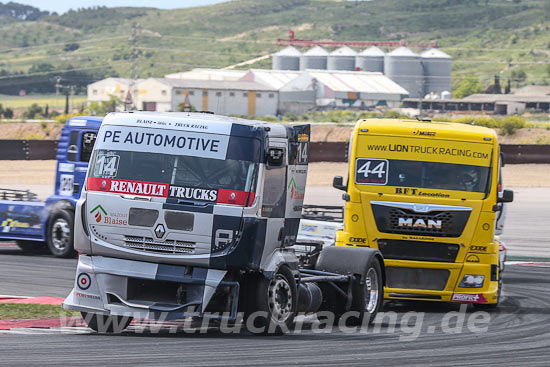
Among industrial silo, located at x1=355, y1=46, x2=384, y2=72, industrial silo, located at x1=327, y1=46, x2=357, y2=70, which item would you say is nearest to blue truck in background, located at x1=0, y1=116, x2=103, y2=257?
industrial silo, located at x1=355, y1=46, x2=384, y2=72

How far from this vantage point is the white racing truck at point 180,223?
33.6 feet

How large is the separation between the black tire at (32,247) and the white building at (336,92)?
98.0 meters

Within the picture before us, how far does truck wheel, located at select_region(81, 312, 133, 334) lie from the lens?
10.7 meters

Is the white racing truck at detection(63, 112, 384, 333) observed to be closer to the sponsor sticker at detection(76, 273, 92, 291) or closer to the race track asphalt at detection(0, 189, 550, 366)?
the sponsor sticker at detection(76, 273, 92, 291)

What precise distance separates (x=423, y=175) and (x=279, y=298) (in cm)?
394

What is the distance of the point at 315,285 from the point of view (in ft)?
39.7

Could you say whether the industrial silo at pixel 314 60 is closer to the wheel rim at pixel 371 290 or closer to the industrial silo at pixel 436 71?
the industrial silo at pixel 436 71

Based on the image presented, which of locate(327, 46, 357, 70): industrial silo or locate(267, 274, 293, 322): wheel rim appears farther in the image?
locate(327, 46, 357, 70): industrial silo

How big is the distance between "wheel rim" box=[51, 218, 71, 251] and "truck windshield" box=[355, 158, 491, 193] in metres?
6.77

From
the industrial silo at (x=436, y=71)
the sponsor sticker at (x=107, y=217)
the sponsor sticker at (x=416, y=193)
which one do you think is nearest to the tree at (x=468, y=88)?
the industrial silo at (x=436, y=71)

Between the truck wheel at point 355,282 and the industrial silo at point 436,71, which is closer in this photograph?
the truck wheel at point 355,282

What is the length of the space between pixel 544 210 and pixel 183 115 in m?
24.1

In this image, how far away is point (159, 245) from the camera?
406 inches

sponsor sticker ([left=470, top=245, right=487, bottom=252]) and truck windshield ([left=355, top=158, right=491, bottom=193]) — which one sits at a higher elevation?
truck windshield ([left=355, top=158, right=491, bottom=193])
